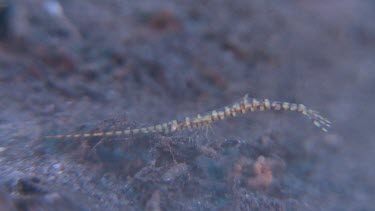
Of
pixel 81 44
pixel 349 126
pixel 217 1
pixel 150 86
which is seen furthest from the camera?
pixel 349 126

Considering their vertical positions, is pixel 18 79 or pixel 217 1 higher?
pixel 217 1

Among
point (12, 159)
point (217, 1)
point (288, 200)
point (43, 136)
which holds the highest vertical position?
point (217, 1)

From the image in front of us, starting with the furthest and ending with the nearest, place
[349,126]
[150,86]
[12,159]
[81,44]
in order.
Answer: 1. [349,126]
2. [150,86]
3. [81,44]
4. [12,159]

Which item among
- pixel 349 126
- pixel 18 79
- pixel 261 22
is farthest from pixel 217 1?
pixel 349 126

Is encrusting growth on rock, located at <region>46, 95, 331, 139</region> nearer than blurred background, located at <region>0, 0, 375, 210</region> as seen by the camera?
No

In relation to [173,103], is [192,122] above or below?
below

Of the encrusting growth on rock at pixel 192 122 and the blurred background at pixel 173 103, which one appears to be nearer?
the blurred background at pixel 173 103

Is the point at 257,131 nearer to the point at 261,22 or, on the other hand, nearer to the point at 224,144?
the point at 224,144

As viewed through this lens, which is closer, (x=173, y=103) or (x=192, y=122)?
(x=192, y=122)
